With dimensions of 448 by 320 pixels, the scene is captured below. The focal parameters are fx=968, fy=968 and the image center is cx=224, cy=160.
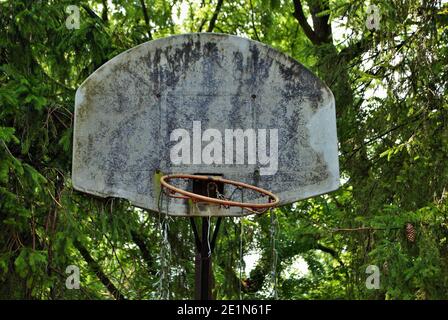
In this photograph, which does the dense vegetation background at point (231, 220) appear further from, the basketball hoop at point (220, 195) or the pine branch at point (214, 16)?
the pine branch at point (214, 16)

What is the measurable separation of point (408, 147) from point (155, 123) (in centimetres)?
292

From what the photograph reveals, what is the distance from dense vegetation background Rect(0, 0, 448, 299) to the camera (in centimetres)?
910

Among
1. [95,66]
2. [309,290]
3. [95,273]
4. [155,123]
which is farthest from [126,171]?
[309,290]

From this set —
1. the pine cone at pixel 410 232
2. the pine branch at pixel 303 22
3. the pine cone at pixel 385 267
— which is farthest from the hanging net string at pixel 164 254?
the pine branch at pixel 303 22

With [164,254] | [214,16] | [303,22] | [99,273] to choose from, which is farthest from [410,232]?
[214,16]

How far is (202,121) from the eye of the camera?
25.6 feet

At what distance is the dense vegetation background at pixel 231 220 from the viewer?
910cm

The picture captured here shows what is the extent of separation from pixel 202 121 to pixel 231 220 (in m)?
3.76

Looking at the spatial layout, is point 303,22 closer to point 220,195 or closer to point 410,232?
point 410,232

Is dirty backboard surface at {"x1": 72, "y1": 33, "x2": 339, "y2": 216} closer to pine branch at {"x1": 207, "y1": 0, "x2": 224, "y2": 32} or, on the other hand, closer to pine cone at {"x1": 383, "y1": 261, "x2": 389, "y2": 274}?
pine cone at {"x1": 383, "y1": 261, "x2": 389, "y2": 274}

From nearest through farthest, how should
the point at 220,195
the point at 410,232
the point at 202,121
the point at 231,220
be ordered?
the point at 220,195, the point at 202,121, the point at 410,232, the point at 231,220

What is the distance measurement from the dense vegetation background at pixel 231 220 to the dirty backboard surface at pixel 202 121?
2.22ft

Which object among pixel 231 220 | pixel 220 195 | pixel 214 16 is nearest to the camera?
pixel 220 195

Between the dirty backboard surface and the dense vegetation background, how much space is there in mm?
677
